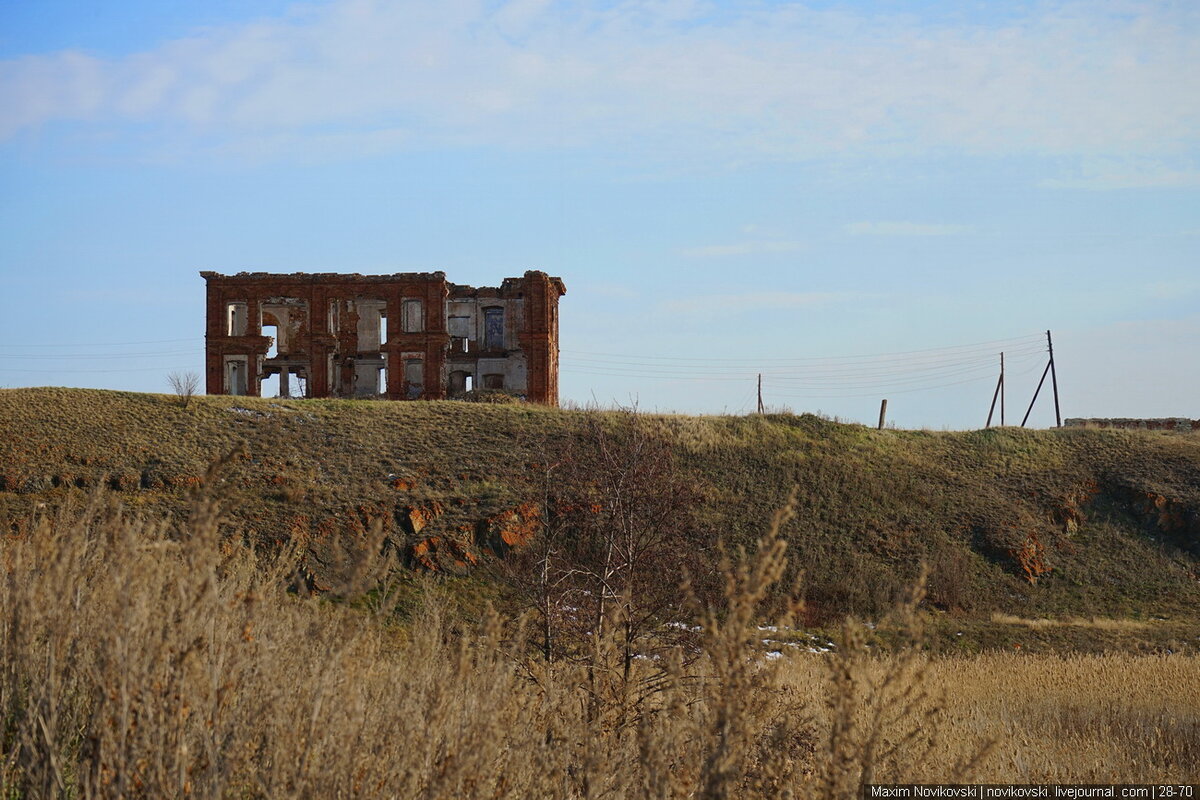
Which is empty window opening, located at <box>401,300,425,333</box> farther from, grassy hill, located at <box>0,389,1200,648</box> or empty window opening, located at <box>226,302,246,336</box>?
grassy hill, located at <box>0,389,1200,648</box>

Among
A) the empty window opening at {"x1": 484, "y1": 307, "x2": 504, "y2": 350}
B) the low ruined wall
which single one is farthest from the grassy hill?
the empty window opening at {"x1": 484, "y1": 307, "x2": 504, "y2": 350}

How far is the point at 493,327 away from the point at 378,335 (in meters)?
5.38

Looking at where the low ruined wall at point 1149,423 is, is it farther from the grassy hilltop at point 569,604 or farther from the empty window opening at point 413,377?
the empty window opening at point 413,377

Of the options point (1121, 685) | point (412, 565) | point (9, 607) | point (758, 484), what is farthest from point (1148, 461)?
point (9, 607)

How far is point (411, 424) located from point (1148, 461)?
27.6 metres

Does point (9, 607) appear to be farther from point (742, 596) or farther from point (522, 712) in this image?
point (742, 596)

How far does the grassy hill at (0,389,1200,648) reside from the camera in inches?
1105

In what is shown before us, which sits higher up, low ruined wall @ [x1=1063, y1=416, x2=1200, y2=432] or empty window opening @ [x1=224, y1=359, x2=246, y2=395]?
empty window opening @ [x1=224, y1=359, x2=246, y2=395]

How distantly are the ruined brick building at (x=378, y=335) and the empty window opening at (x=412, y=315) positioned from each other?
5 centimetres

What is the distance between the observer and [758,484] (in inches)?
1373

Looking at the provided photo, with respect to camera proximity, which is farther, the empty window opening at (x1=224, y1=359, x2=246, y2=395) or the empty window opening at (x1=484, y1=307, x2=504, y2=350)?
the empty window opening at (x1=484, y1=307, x2=504, y2=350)

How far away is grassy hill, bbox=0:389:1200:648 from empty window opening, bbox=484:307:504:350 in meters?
11.0

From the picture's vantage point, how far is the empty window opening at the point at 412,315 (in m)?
49.9

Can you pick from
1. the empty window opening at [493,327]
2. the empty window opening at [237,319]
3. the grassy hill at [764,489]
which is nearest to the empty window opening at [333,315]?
the empty window opening at [237,319]
